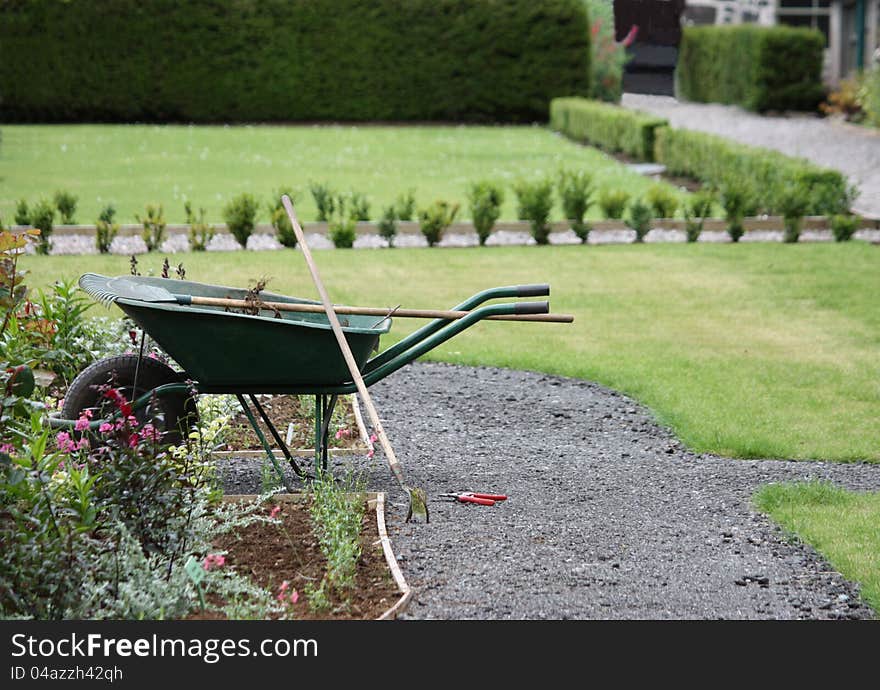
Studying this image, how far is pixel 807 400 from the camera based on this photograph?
5.96 m

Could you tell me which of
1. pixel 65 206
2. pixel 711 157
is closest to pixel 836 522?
pixel 65 206

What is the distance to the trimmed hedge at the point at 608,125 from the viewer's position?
665 inches

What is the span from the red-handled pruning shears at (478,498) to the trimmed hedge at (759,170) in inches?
289

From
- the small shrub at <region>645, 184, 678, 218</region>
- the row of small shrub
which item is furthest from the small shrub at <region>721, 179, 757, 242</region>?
the small shrub at <region>645, 184, 678, 218</region>

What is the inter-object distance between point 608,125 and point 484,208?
8282 millimetres

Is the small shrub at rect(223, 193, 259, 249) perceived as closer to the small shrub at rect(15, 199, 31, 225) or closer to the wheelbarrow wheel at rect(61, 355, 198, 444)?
the small shrub at rect(15, 199, 31, 225)

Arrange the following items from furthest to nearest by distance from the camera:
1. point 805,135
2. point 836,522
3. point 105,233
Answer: point 805,135, point 105,233, point 836,522

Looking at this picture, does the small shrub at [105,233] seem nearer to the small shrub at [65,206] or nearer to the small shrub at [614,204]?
the small shrub at [65,206]

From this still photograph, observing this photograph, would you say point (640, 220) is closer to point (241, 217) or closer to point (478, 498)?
point (241, 217)

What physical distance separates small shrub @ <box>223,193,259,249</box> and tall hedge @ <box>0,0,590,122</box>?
552 inches

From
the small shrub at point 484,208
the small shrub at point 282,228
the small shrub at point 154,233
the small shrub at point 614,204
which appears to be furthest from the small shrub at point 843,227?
the small shrub at point 154,233

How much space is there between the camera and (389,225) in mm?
10555

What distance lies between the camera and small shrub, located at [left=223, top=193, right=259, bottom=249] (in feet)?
33.4

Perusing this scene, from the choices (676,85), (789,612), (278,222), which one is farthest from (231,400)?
(676,85)
